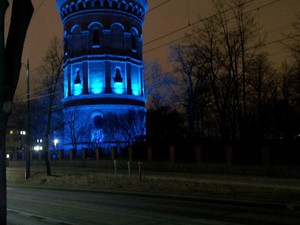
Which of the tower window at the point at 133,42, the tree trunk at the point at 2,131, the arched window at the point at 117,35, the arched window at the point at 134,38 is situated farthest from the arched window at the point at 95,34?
the tree trunk at the point at 2,131

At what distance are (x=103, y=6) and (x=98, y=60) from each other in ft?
21.9

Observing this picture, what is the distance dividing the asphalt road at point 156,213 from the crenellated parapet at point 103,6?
41.0m

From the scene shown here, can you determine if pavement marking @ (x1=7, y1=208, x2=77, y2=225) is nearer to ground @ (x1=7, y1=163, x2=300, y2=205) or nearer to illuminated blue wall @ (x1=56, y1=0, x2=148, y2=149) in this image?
ground @ (x1=7, y1=163, x2=300, y2=205)

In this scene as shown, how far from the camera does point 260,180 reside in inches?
883

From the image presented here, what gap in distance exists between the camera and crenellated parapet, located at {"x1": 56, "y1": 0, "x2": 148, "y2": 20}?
54219 mm

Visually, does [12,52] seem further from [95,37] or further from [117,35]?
[95,37]

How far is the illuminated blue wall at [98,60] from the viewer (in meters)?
54.0

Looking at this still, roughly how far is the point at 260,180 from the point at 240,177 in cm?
198

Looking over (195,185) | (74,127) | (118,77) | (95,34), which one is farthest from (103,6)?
(195,185)

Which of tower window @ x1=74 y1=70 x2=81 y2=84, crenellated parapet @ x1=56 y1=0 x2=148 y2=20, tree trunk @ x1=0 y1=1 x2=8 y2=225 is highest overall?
crenellated parapet @ x1=56 y1=0 x2=148 y2=20

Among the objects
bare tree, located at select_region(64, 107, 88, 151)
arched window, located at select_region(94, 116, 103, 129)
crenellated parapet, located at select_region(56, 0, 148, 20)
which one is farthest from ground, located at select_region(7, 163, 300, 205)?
crenellated parapet, located at select_region(56, 0, 148, 20)

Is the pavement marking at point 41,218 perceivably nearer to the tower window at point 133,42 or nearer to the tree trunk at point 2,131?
the tree trunk at point 2,131

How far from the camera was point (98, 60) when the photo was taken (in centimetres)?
5494

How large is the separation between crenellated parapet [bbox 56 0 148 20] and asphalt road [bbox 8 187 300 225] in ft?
134
